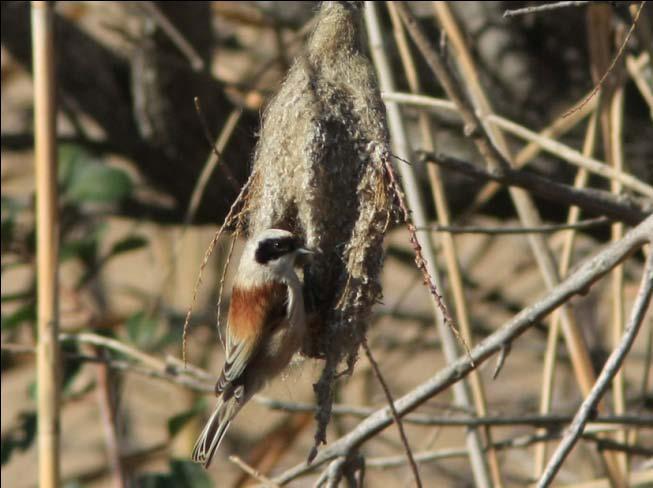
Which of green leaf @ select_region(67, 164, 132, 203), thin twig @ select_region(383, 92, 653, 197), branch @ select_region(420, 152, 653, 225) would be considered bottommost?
branch @ select_region(420, 152, 653, 225)

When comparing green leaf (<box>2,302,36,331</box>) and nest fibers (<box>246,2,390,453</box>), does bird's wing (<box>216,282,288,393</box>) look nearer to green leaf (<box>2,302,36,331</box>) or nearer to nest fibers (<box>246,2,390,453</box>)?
nest fibers (<box>246,2,390,453</box>)

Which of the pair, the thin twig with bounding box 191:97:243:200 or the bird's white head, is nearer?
the thin twig with bounding box 191:97:243:200

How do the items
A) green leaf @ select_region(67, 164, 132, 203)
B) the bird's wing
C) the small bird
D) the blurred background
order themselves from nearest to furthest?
the small bird < the bird's wing < the blurred background < green leaf @ select_region(67, 164, 132, 203)

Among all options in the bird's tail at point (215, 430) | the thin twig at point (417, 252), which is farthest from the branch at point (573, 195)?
the bird's tail at point (215, 430)

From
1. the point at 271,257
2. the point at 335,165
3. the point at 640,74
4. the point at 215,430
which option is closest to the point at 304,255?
the point at 271,257

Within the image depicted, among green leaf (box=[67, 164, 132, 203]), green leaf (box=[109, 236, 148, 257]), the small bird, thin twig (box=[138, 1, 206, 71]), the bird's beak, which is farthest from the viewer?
green leaf (box=[109, 236, 148, 257])

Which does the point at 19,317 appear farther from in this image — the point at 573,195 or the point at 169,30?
the point at 573,195

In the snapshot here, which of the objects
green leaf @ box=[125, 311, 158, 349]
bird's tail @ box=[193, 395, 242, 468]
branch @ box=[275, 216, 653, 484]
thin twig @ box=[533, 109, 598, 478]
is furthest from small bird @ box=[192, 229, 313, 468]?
green leaf @ box=[125, 311, 158, 349]
